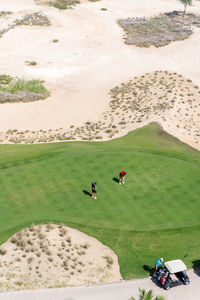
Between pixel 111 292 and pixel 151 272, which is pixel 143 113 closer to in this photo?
pixel 151 272

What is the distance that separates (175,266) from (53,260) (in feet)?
27.0

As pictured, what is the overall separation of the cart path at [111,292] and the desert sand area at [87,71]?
84.6ft

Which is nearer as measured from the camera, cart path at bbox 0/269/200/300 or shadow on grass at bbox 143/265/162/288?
cart path at bbox 0/269/200/300

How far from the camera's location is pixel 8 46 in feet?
262

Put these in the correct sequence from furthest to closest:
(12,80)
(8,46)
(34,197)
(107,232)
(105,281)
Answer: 1. (8,46)
2. (12,80)
3. (34,197)
4. (107,232)
5. (105,281)

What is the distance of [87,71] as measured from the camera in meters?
72.2

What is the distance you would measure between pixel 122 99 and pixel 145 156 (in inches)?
1043

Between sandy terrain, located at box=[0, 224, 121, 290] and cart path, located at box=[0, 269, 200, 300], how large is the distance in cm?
48

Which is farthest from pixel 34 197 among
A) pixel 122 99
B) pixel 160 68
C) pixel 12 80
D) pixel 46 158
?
pixel 160 68

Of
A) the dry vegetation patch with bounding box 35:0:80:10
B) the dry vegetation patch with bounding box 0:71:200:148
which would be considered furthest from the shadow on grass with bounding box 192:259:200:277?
the dry vegetation patch with bounding box 35:0:80:10

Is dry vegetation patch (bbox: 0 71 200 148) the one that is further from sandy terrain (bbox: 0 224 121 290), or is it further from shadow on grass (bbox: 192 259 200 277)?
shadow on grass (bbox: 192 259 200 277)

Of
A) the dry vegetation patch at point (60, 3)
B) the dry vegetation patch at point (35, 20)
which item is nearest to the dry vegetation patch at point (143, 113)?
the dry vegetation patch at point (35, 20)

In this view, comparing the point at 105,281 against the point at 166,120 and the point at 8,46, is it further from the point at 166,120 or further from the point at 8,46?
the point at 8,46

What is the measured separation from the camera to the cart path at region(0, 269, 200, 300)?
2022cm
